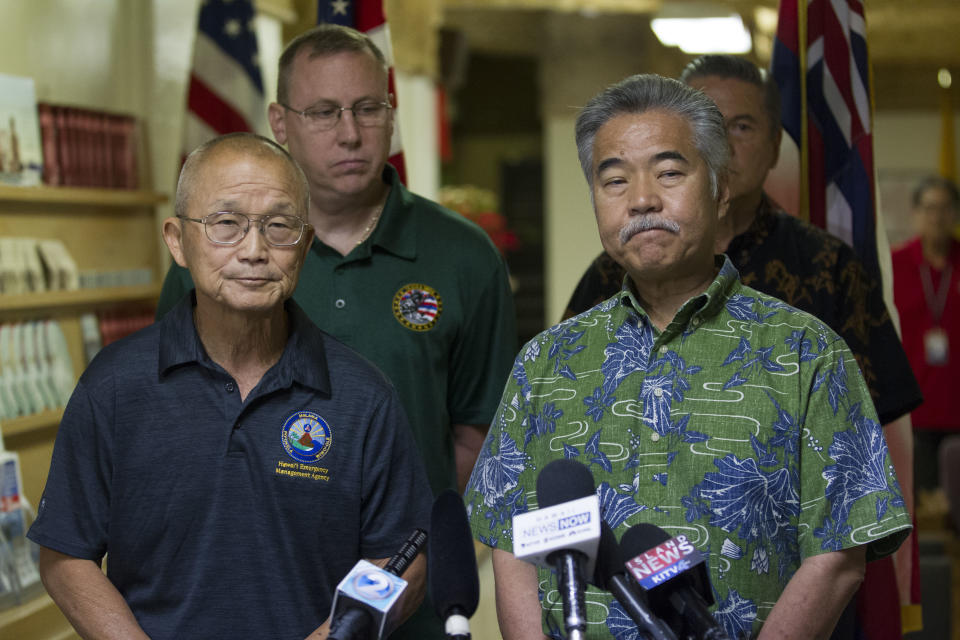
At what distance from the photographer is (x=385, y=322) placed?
2422 millimetres

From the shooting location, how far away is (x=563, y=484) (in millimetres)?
1323

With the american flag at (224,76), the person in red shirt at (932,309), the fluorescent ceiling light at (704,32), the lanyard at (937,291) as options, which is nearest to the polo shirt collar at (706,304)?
the american flag at (224,76)

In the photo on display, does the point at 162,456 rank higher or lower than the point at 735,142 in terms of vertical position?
lower

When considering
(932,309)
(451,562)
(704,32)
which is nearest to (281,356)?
(451,562)

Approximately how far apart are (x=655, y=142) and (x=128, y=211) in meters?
3.48

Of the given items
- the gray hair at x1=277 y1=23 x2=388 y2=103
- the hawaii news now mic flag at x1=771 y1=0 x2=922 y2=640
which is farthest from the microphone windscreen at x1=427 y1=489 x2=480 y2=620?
the hawaii news now mic flag at x1=771 y1=0 x2=922 y2=640

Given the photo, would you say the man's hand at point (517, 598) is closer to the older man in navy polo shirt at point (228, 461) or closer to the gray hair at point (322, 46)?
the older man in navy polo shirt at point (228, 461)

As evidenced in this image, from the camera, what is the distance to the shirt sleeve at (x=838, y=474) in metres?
1.61

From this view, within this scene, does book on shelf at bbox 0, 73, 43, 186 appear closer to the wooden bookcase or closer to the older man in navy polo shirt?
the wooden bookcase

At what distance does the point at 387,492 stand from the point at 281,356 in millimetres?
273

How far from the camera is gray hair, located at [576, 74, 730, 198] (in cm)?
179

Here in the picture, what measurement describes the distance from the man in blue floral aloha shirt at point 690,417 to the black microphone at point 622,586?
345mm

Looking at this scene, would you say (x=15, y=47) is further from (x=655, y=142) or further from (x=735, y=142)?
(x=655, y=142)

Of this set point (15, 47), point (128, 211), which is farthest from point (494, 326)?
point (128, 211)
